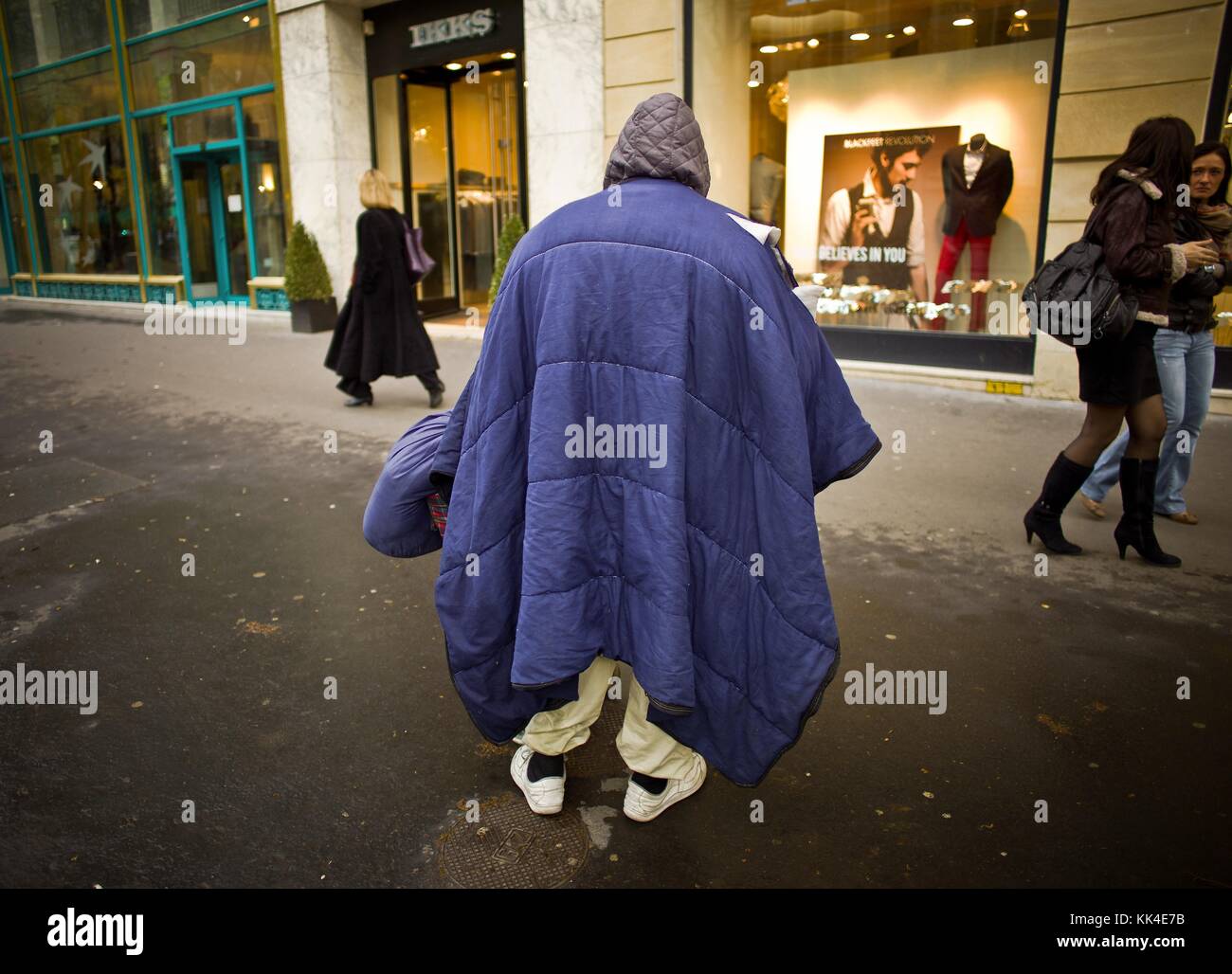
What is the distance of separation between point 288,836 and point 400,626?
4.91 feet

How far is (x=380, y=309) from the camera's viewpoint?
323 inches

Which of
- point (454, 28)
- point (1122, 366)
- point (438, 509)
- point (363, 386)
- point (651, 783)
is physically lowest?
point (651, 783)

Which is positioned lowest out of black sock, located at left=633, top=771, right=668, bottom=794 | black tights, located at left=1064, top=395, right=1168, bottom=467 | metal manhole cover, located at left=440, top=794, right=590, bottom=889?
metal manhole cover, located at left=440, top=794, right=590, bottom=889

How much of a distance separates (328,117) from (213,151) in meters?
3.71

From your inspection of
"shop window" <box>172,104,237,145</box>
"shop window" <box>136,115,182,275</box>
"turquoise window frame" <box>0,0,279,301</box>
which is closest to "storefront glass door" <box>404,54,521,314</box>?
"turquoise window frame" <box>0,0,279,301</box>

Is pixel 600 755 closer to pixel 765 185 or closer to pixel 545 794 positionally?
pixel 545 794

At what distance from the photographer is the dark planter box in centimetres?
1360

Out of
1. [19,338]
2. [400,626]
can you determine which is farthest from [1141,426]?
[19,338]

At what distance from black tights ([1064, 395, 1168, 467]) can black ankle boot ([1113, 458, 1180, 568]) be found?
2.4 inches

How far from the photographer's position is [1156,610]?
4.22 metres

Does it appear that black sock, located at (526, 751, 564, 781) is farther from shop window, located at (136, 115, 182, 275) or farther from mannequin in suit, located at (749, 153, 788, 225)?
shop window, located at (136, 115, 182, 275)

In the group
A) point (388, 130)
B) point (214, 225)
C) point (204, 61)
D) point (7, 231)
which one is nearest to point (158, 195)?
point (214, 225)
